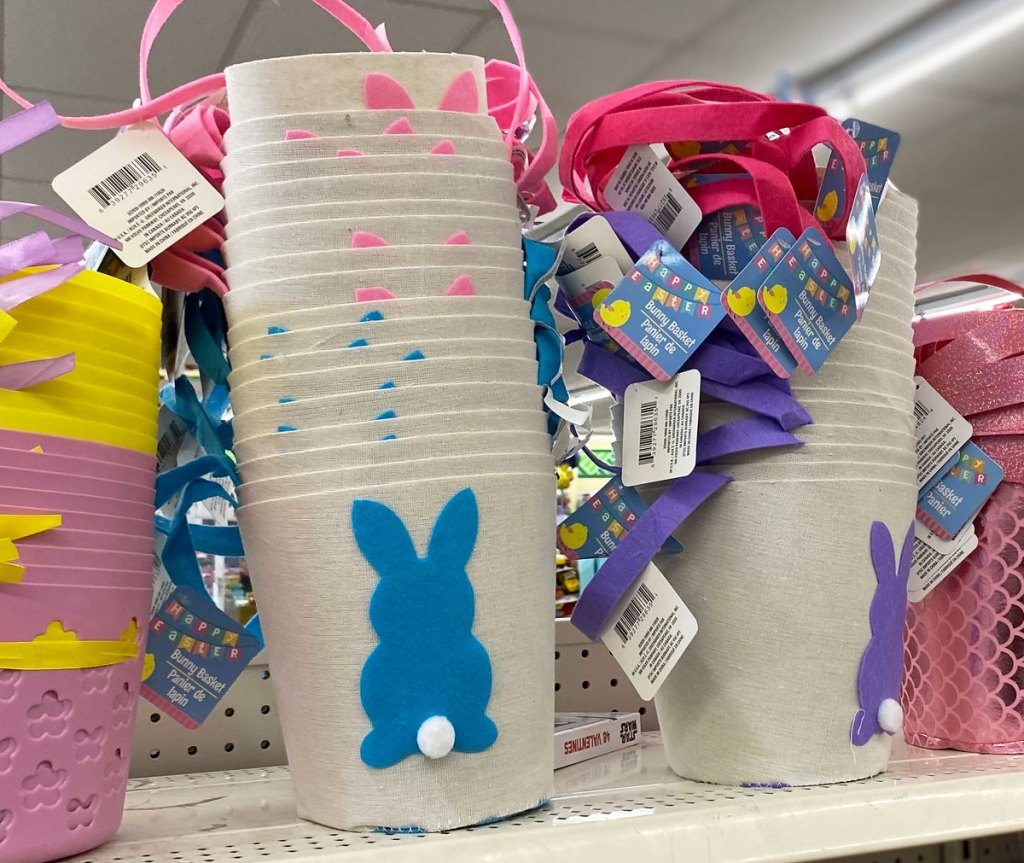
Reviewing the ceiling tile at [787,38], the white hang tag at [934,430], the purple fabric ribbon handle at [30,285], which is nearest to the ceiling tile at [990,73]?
the ceiling tile at [787,38]

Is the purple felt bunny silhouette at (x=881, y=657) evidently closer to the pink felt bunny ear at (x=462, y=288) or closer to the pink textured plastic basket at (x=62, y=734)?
the pink felt bunny ear at (x=462, y=288)

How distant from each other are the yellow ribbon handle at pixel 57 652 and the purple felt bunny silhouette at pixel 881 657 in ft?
1.42

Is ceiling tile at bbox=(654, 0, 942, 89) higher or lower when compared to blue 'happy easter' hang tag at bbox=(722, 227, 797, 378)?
higher

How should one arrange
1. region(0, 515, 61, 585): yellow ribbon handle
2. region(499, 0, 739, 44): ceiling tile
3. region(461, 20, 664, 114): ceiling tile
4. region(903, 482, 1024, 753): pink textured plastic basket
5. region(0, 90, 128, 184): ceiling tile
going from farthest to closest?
region(0, 90, 128, 184): ceiling tile
region(461, 20, 664, 114): ceiling tile
region(499, 0, 739, 44): ceiling tile
region(903, 482, 1024, 753): pink textured plastic basket
region(0, 515, 61, 585): yellow ribbon handle

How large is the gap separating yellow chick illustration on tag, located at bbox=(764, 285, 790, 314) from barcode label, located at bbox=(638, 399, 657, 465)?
0.09 meters

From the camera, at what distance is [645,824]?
51cm

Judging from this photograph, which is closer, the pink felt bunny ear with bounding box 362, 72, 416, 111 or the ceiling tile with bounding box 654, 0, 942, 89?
the pink felt bunny ear with bounding box 362, 72, 416, 111

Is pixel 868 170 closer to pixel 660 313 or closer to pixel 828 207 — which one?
pixel 828 207

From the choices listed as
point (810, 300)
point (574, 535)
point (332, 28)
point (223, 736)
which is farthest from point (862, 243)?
point (332, 28)

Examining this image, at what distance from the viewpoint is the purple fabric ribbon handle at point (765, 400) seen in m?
0.62

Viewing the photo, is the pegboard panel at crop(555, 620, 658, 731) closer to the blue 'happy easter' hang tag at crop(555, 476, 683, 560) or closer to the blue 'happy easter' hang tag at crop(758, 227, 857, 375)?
the blue 'happy easter' hang tag at crop(555, 476, 683, 560)

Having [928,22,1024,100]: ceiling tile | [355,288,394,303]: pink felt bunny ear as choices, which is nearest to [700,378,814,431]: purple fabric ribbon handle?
[355,288,394,303]: pink felt bunny ear

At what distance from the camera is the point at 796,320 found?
593 mm

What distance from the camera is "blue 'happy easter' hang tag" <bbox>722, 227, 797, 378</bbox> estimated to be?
588mm
